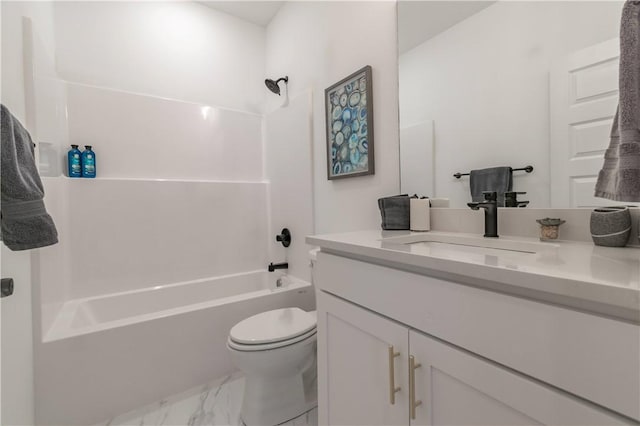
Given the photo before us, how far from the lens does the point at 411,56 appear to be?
4.43ft

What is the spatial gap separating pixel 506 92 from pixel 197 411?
206cm

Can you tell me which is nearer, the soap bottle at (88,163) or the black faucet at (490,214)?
the black faucet at (490,214)

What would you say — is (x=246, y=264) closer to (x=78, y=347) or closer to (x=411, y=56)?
(x=78, y=347)

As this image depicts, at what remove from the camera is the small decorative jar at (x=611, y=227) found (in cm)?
73

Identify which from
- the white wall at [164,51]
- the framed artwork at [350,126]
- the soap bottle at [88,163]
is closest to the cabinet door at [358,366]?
the framed artwork at [350,126]

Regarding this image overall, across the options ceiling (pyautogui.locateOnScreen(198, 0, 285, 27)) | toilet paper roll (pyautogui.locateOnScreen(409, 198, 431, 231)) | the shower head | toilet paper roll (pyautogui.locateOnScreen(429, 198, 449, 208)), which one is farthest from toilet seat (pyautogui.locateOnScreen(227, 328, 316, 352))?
ceiling (pyautogui.locateOnScreen(198, 0, 285, 27))

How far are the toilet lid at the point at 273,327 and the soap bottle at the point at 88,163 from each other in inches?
58.8

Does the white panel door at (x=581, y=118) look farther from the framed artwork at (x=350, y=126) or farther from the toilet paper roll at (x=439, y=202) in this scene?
the framed artwork at (x=350, y=126)

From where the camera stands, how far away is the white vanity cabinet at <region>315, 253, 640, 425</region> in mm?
483

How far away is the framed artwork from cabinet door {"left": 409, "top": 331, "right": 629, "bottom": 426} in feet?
3.52

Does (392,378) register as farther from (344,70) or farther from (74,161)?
(74,161)

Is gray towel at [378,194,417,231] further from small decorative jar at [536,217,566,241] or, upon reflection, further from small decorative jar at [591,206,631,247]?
small decorative jar at [591,206,631,247]

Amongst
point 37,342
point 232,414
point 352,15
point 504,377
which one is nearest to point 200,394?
point 232,414

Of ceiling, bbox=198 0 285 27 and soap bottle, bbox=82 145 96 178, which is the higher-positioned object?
ceiling, bbox=198 0 285 27
